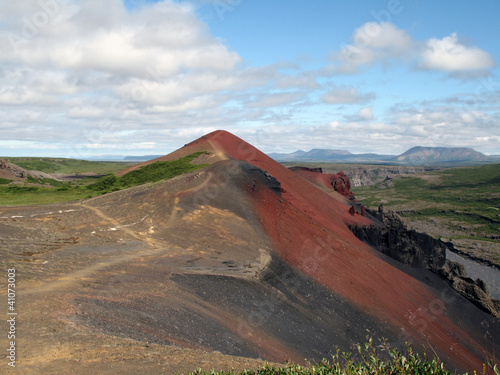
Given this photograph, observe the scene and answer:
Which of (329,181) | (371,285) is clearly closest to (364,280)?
(371,285)

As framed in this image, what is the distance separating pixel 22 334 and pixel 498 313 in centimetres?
3423

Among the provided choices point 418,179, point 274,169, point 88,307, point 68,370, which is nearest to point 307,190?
point 274,169

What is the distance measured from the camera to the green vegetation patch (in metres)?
34.9

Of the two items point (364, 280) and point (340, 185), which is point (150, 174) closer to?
point (364, 280)

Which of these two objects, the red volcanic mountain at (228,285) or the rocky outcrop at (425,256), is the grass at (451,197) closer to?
the rocky outcrop at (425,256)

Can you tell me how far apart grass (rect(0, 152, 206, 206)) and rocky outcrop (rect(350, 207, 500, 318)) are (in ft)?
65.5

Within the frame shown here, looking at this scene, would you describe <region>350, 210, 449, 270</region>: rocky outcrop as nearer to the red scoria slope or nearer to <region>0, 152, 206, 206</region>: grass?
the red scoria slope

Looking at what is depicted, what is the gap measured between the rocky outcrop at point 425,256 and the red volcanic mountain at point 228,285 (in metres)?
1.31

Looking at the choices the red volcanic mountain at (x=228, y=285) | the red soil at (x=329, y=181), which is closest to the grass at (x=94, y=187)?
the red volcanic mountain at (x=228, y=285)

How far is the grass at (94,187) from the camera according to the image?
29.1m

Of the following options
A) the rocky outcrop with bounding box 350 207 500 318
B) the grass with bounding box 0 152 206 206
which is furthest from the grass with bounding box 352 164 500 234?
the grass with bounding box 0 152 206 206

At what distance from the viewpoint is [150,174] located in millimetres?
36906

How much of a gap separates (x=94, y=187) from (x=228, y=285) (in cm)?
2456

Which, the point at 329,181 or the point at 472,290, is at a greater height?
the point at 329,181
